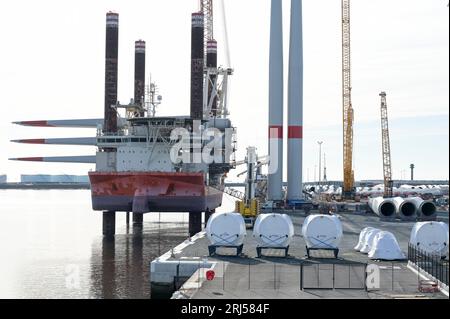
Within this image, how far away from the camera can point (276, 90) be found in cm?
8825

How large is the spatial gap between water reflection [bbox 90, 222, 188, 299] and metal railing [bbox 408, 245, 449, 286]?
657 inches

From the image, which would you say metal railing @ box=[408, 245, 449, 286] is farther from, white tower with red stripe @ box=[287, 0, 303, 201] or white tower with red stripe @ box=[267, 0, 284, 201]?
white tower with red stripe @ box=[287, 0, 303, 201]

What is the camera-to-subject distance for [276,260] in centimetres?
3988

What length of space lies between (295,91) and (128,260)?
38.1m

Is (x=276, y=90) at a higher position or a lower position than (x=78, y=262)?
higher

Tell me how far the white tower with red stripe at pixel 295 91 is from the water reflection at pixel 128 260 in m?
18.6

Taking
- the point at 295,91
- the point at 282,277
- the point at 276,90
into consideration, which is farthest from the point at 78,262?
the point at 295,91

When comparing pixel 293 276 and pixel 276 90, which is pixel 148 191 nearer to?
pixel 276 90

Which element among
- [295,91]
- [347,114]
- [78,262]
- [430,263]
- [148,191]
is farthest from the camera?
[347,114]

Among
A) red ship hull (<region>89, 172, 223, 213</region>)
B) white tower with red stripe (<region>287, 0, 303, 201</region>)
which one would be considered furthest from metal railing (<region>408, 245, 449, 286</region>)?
white tower with red stripe (<region>287, 0, 303, 201</region>)

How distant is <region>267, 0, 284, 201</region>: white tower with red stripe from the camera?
87.9 metres

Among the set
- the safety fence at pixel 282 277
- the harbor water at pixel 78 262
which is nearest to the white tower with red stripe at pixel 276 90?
the harbor water at pixel 78 262
